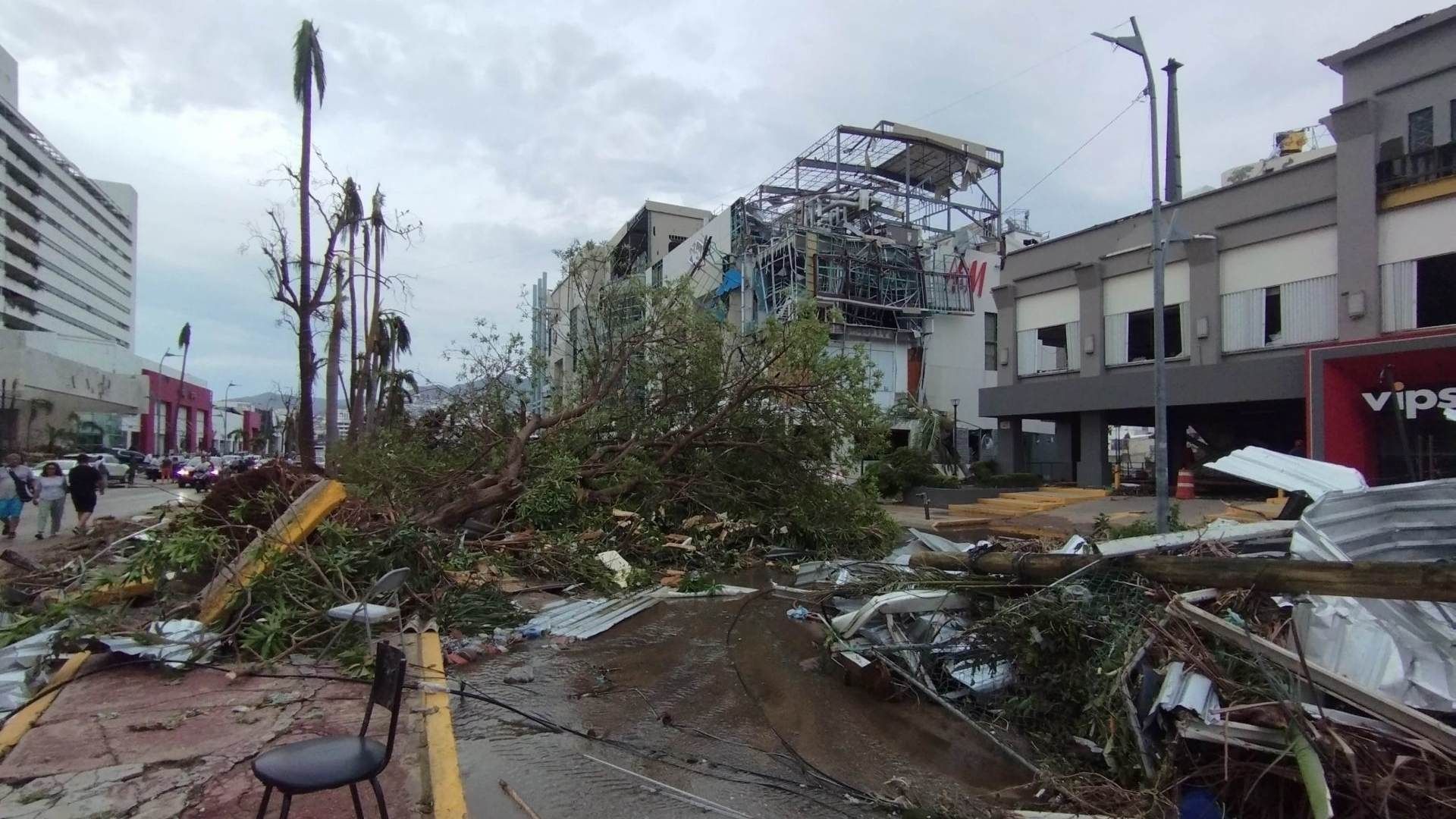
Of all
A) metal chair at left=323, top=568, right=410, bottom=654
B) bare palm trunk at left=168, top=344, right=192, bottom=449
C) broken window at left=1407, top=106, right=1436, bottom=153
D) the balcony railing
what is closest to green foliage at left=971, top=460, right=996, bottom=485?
the balcony railing

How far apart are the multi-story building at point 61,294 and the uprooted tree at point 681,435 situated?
3484 centimetres

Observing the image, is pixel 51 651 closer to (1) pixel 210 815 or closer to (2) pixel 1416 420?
(1) pixel 210 815

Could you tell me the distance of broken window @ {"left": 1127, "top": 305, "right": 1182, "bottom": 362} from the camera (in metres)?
20.1

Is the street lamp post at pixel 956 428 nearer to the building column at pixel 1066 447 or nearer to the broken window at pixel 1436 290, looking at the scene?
the building column at pixel 1066 447

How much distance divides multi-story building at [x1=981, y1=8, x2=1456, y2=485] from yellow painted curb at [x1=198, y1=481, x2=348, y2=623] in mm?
11115

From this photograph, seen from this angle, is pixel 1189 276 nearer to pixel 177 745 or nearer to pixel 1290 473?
pixel 1290 473

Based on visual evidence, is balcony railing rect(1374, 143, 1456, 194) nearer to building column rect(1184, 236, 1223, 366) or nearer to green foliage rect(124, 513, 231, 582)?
building column rect(1184, 236, 1223, 366)

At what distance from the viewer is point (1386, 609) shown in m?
4.23

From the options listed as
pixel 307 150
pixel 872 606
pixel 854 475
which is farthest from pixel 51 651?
pixel 307 150

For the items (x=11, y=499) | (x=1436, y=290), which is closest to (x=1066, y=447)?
(x=1436, y=290)

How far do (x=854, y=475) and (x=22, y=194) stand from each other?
81077 millimetres

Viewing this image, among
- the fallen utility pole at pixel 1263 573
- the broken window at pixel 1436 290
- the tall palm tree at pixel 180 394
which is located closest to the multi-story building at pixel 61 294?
the tall palm tree at pixel 180 394

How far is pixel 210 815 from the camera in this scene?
11.8 ft

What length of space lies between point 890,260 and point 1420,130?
17.0 metres
